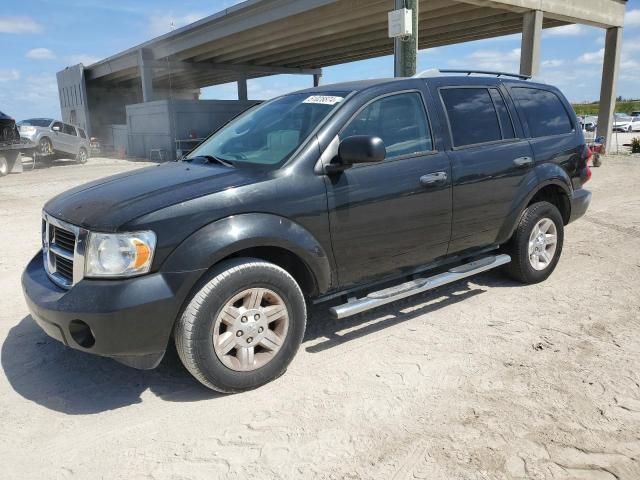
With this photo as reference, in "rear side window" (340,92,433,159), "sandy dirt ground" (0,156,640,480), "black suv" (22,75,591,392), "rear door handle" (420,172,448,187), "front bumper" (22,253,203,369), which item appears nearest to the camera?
"sandy dirt ground" (0,156,640,480)

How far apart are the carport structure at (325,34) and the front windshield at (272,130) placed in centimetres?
943

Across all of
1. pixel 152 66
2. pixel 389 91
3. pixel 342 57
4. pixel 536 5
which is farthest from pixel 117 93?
pixel 389 91

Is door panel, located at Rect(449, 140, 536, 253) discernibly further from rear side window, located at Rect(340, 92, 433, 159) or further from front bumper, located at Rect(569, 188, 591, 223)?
front bumper, located at Rect(569, 188, 591, 223)

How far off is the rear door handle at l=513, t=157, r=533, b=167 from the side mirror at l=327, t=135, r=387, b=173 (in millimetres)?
1777

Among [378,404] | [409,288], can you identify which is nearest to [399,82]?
[409,288]

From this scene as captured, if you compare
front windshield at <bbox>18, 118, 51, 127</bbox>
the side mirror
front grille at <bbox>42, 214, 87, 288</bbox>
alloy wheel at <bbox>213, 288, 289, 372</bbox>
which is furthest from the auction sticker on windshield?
front windshield at <bbox>18, 118, 51, 127</bbox>

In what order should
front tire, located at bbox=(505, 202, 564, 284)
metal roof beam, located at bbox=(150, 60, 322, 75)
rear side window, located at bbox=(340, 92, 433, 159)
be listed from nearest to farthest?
1. rear side window, located at bbox=(340, 92, 433, 159)
2. front tire, located at bbox=(505, 202, 564, 284)
3. metal roof beam, located at bbox=(150, 60, 322, 75)

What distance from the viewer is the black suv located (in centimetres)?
288

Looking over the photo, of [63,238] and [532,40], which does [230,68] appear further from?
[63,238]

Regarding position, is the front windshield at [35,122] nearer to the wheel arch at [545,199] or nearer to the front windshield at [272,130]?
the front windshield at [272,130]

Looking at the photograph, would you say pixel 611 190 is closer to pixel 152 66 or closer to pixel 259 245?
pixel 259 245

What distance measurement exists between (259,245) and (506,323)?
7.18 ft

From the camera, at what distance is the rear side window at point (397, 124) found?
Result: 374 centimetres

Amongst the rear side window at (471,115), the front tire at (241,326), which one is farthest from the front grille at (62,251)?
the rear side window at (471,115)
